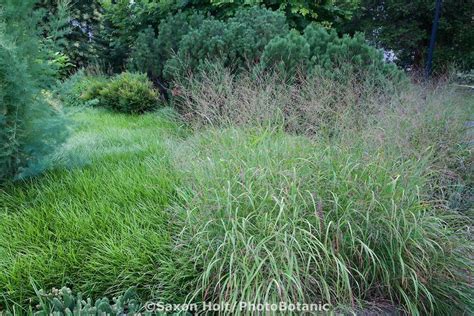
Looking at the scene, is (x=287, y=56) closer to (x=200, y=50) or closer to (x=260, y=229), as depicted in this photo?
(x=200, y=50)

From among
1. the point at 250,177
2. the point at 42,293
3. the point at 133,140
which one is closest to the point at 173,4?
the point at 133,140

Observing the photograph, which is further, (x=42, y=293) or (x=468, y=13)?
(x=468, y=13)

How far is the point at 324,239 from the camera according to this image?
6.24 feet

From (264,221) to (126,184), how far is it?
4.11ft

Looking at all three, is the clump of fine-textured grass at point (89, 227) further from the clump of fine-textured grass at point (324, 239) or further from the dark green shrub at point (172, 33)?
the dark green shrub at point (172, 33)

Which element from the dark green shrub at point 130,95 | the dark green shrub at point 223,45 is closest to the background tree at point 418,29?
the dark green shrub at point 223,45

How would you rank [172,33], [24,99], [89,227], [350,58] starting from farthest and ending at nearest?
1. [172,33]
2. [350,58]
3. [24,99]
4. [89,227]

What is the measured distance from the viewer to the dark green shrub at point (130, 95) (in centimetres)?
578

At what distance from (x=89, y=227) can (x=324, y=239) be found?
1415mm

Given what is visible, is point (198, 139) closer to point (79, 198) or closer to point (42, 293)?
point (79, 198)

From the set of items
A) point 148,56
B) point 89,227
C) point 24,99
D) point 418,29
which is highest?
point 418,29

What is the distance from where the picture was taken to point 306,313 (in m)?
1.66

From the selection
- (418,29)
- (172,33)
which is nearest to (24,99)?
(172,33)

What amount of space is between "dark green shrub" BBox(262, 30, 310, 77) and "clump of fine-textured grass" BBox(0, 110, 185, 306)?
1.98m
